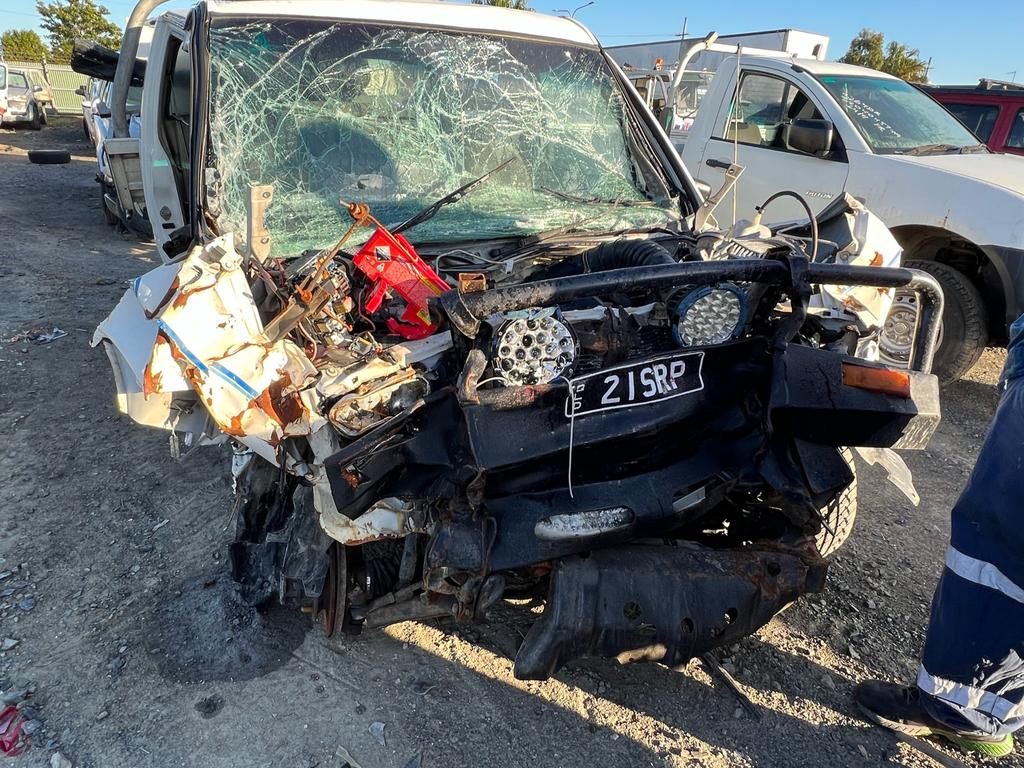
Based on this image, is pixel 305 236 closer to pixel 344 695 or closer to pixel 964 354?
pixel 344 695

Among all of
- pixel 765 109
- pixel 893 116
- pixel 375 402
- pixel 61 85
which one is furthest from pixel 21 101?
pixel 375 402

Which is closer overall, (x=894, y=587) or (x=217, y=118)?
(x=217, y=118)

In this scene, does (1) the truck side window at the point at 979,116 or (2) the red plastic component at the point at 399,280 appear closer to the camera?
(2) the red plastic component at the point at 399,280

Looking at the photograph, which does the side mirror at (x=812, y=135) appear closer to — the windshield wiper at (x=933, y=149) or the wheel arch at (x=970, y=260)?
the windshield wiper at (x=933, y=149)

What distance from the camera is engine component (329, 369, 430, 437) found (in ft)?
6.35

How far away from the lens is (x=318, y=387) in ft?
6.37

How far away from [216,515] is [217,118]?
1.81m

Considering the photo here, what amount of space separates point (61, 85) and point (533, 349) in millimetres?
30053

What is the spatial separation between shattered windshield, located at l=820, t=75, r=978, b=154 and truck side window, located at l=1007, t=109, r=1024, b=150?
391cm

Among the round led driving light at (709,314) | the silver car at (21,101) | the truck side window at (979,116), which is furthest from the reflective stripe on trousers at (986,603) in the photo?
the silver car at (21,101)

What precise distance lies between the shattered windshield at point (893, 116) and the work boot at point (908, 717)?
421 centimetres

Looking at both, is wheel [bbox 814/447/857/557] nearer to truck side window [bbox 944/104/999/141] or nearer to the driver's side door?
the driver's side door

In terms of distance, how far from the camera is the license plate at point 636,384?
1.95m

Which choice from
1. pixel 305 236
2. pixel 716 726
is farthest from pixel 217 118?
pixel 716 726
